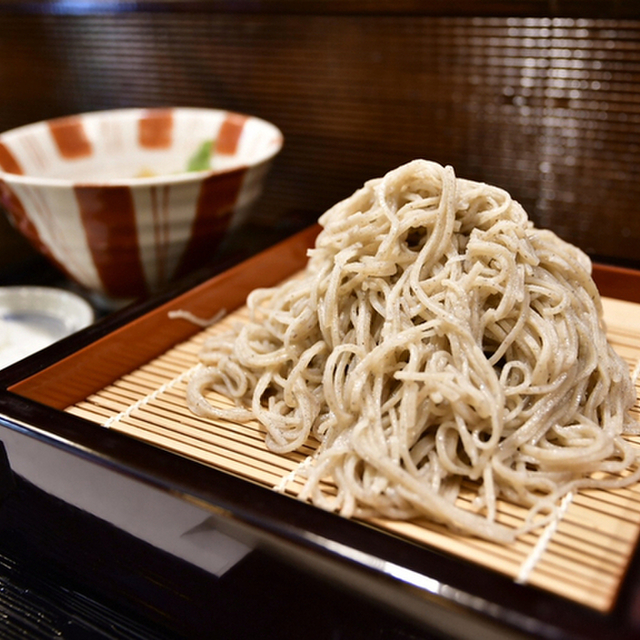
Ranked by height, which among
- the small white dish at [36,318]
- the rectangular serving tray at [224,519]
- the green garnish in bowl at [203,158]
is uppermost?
the green garnish in bowl at [203,158]

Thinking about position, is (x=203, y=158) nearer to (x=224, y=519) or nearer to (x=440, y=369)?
(x=440, y=369)

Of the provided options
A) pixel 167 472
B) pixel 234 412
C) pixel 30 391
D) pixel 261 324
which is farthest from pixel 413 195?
pixel 30 391

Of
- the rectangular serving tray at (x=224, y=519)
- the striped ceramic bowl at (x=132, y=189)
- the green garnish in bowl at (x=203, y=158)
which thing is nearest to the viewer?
the rectangular serving tray at (x=224, y=519)

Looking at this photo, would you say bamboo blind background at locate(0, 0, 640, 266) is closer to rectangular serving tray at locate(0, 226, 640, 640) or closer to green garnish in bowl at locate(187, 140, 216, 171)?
green garnish in bowl at locate(187, 140, 216, 171)

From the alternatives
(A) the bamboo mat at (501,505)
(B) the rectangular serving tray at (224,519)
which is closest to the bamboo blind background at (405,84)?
(A) the bamboo mat at (501,505)

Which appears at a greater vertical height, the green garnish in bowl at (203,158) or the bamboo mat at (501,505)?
the green garnish in bowl at (203,158)

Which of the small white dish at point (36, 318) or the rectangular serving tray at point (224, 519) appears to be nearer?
the rectangular serving tray at point (224, 519)

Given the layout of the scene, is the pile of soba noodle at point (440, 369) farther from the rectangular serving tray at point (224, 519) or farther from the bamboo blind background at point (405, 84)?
the bamboo blind background at point (405, 84)
